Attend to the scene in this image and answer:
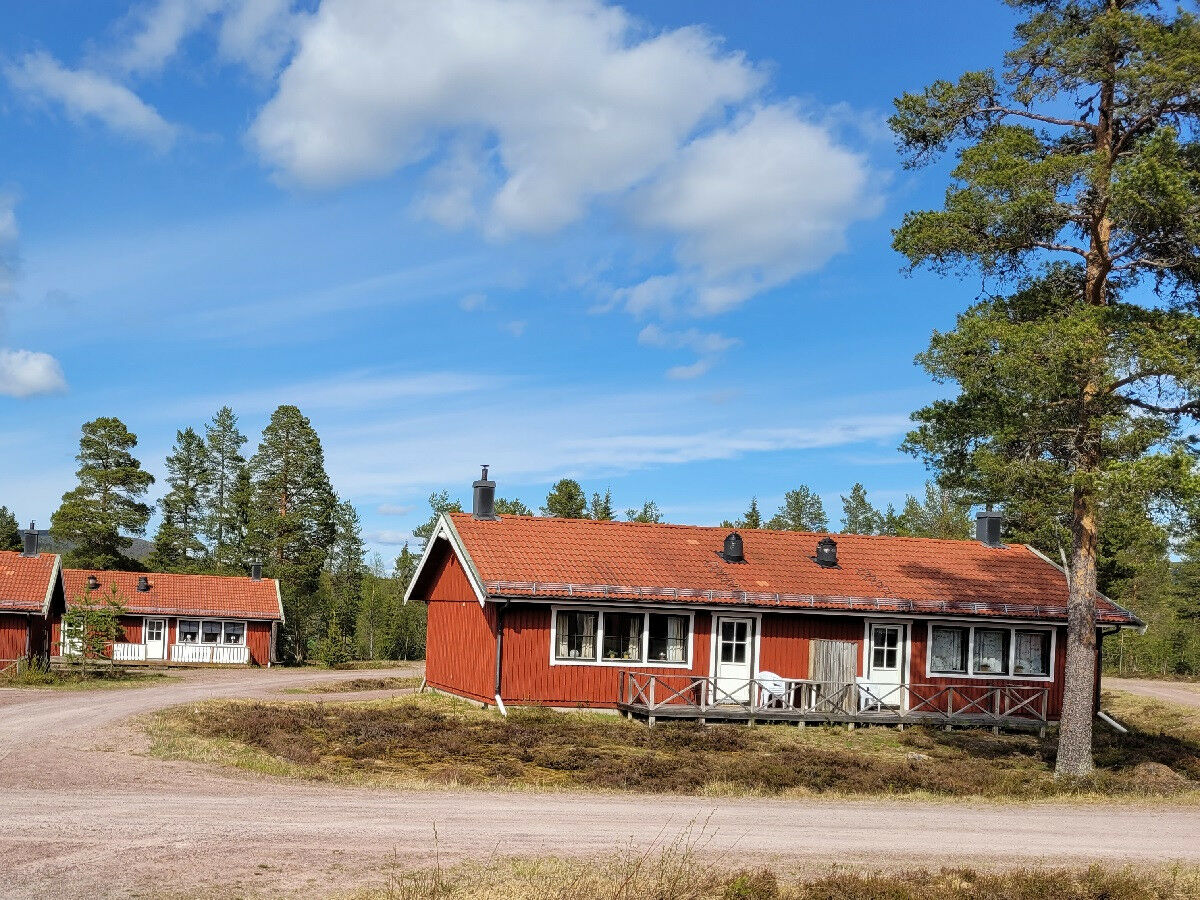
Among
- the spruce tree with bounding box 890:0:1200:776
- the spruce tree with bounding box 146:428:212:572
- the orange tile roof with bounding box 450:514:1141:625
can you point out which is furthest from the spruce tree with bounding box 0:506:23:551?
the spruce tree with bounding box 890:0:1200:776

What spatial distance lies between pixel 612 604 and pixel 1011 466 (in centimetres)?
1102

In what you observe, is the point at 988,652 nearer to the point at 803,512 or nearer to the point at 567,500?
Answer: the point at 567,500

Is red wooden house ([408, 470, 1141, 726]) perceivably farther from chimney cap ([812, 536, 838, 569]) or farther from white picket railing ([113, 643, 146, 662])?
white picket railing ([113, 643, 146, 662])

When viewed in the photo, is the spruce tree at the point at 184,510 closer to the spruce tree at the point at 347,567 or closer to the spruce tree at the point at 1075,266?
the spruce tree at the point at 347,567

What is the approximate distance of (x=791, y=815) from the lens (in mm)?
15062

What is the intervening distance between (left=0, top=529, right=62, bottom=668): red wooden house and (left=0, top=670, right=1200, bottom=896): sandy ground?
22.3 meters

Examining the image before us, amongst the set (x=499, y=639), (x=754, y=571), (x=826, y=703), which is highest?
(x=754, y=571)

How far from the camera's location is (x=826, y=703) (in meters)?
27.5

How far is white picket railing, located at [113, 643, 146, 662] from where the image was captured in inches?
2018

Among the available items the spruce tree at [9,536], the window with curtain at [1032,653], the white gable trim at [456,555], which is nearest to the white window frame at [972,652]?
→ the window with curtain at [1032,653]

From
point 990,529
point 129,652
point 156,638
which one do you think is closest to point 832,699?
point 990,529

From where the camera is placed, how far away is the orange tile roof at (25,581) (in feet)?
126

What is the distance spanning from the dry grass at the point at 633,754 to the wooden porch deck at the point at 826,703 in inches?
25.1

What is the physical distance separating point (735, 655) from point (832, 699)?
2.69 m
